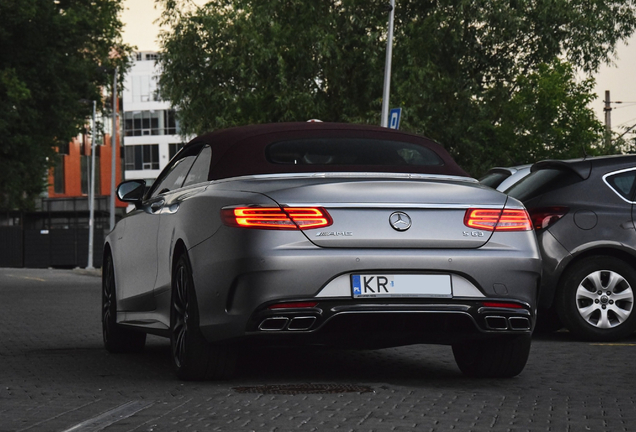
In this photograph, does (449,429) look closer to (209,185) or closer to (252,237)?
(252,237)

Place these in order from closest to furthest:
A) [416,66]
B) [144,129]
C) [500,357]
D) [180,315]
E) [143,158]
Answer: [180,315]
[500,357]
[416,66]
[143,158]
[144,129]

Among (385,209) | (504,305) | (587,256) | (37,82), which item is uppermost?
(37,82)

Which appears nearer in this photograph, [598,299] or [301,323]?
[301,323]

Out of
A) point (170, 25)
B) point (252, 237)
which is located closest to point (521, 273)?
point (252, 237)

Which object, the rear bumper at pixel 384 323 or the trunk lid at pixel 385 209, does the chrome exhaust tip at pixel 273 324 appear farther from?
the trunk lid at pixel 385 209

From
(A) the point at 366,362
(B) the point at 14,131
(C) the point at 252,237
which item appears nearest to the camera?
(C) the point at 252,237

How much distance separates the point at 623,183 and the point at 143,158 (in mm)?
94868

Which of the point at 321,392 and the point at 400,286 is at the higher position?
the point at 400,286

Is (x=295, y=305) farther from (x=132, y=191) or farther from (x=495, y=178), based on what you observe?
(x=495, y=178)

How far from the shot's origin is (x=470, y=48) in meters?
36.6

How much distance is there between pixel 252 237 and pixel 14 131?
3522 cm

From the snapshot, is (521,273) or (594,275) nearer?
(521,273)

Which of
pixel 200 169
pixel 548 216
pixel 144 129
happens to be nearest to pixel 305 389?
pixel 200 169

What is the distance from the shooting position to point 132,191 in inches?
383
